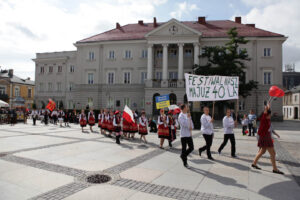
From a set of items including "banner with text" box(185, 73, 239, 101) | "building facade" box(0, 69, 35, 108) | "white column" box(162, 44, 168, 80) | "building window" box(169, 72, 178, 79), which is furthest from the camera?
"building facade" box(0, 69, 35, 108)

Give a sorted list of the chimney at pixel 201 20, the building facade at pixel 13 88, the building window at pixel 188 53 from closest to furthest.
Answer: the building window at pixel 188 53 < the chimney at pixel 201 20 < the building facade at pixel 13 88

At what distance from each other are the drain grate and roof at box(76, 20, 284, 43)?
118 feet

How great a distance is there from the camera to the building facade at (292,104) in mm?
55300

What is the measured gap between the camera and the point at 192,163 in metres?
7.62

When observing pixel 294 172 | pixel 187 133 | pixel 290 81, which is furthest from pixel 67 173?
pixel 290 81

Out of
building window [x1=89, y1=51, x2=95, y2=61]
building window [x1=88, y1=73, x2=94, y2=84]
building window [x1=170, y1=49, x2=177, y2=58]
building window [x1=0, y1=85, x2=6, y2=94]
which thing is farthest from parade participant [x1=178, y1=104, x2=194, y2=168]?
building window [x1=0, y1=85, x2=6, y2=94]

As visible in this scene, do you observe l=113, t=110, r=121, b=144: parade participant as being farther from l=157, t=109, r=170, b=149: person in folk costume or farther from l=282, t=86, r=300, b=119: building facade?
l=282, t=86, r=300, b=119: building facade

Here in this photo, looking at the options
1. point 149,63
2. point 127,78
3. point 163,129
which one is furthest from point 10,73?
point 163,129

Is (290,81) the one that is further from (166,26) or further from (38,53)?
(38,53)

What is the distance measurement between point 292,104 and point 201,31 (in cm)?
3633

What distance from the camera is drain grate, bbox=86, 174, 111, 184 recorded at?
18.5 ft

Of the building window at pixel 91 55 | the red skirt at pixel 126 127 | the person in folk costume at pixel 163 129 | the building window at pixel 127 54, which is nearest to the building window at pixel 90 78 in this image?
the building window at pixel 91 55

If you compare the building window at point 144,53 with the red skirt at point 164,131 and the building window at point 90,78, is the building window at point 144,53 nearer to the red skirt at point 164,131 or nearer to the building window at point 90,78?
the building window at point 90,78

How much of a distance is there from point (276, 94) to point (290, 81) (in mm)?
91175
